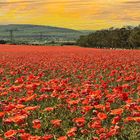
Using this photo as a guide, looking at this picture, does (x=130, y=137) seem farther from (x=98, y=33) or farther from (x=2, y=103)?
(x=98, y=33)

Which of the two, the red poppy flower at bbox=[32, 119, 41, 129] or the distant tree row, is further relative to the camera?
the distant tree row

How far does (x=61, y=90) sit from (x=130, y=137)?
2.70m

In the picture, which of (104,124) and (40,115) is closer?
(104,124)

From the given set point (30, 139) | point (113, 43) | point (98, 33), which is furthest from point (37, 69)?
point (98, 33)

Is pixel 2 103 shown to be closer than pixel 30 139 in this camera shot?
No

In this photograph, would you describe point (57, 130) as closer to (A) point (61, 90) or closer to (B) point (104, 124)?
(B) point (104, 124)

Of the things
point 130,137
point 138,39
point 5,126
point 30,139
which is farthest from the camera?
point 138,39

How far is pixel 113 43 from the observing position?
11856cm

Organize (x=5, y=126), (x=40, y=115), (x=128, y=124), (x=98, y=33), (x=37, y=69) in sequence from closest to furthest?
1. (x=128, y=124)
2. (x=5, y=126)
3. (x=40, y=115)
4. (x=37, y=69)
5. (x=98, y=33)

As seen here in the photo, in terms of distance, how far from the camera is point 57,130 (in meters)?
8.52

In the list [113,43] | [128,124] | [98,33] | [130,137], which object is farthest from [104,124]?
[98,33]

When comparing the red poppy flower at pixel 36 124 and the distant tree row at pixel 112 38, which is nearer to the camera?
the red poppy flower at pixel 36 124

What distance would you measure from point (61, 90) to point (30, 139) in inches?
145

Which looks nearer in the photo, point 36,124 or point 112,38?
point 36,124
